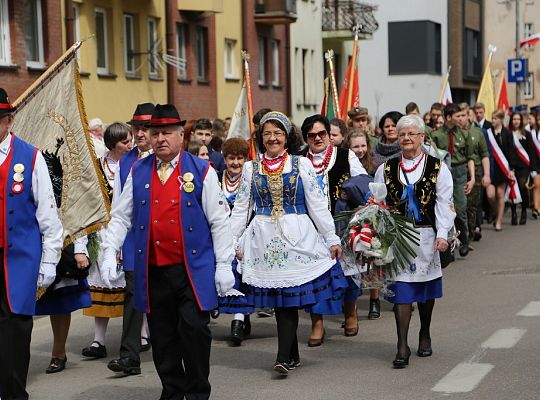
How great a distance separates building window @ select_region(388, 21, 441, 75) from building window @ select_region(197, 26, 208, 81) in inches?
992

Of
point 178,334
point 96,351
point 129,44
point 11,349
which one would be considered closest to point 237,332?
point 96,351

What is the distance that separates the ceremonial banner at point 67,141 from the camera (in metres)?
8.70

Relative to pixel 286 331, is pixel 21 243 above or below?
above

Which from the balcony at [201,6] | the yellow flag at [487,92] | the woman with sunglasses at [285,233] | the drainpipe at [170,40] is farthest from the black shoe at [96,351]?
the balcony at [201,6]

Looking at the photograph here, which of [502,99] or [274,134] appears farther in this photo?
[502,99]

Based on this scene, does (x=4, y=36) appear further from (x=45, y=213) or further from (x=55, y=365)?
(x=45, y=213)

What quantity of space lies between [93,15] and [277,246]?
16843mm

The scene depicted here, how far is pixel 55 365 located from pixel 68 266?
830mm

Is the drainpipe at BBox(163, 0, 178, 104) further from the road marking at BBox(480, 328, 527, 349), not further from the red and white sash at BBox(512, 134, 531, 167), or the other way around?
the road marking at BBox(480, 328, 527, 349)

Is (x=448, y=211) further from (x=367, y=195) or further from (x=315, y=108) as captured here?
(x=315, y=108)

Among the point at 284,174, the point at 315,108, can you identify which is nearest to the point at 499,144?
the point at 284,174

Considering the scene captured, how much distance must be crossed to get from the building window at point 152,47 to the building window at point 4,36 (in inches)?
255

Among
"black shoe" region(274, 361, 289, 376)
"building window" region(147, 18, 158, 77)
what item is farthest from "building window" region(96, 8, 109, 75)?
"black shoe" region(274, 361, 289, 376)

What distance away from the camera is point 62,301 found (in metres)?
9.01
